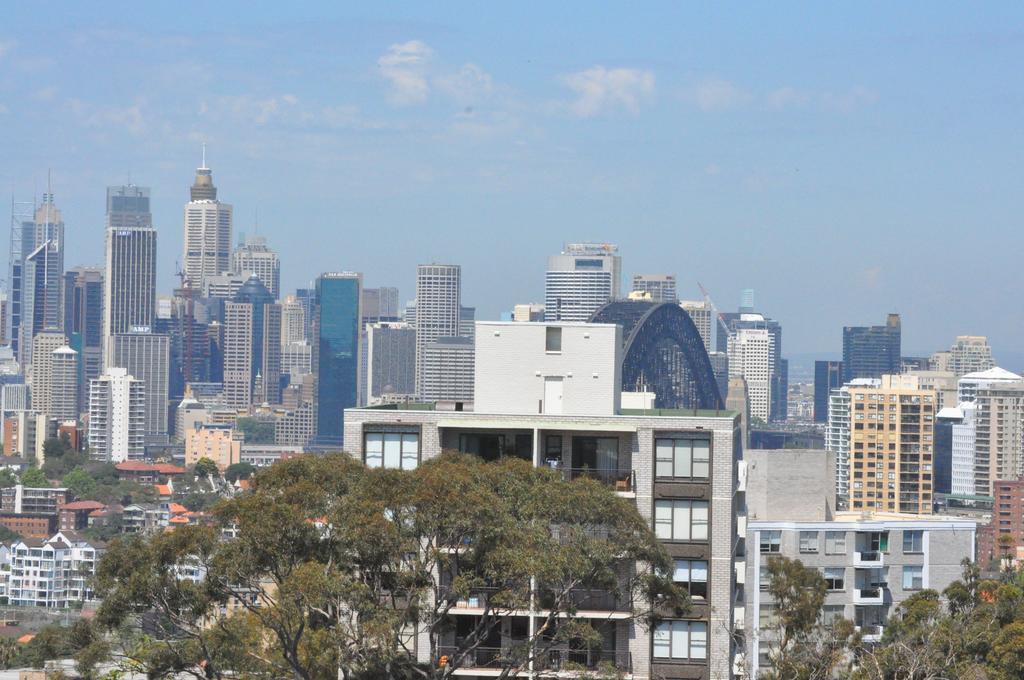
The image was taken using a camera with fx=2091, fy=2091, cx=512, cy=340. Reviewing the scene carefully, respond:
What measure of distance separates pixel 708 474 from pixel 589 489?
15.8ft

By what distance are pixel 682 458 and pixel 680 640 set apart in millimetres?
3520

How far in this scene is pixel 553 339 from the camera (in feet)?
Result: 142

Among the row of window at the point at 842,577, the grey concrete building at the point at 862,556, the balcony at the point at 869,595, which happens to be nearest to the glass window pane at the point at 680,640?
the grey concrete building at the point at 862,556

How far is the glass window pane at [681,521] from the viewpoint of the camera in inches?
1603

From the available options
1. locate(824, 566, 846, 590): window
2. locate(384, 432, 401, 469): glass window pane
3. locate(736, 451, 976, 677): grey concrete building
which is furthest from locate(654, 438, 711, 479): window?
locate(824, 566, 846, 590): window

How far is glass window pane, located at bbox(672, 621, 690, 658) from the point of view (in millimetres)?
40375

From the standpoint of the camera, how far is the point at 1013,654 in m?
46.7

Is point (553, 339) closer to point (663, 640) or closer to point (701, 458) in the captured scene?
point (701, 458)

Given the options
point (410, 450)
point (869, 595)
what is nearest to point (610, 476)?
point (410, 450)

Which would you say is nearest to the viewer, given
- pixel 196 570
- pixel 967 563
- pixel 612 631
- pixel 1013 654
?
pixel 196 570

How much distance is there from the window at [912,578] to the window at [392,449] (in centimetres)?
2667

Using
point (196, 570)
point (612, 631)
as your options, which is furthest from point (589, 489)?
point (196, 570)

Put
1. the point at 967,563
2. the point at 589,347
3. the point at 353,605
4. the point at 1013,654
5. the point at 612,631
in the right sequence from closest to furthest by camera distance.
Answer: the point at 353,605
the point at 612,631
the point at 589,347
the point at 1013,654
the point at 967,563

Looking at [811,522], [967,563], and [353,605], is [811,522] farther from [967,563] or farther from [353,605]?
[353,605]
